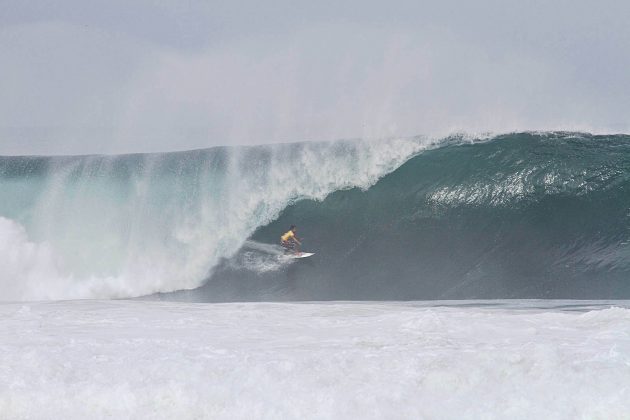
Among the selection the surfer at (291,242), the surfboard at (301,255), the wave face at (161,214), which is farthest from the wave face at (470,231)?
the wave face at (161,214)

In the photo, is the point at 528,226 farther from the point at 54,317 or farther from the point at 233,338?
the point at 54,317

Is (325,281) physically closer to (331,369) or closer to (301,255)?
(301,255)

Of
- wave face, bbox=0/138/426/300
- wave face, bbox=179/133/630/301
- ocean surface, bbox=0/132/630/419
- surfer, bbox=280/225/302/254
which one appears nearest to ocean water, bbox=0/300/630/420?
ocean surface, bbox=0/132/630/419

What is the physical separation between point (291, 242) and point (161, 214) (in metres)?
3.98

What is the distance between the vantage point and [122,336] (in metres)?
8.27

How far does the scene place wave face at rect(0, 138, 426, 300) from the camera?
51.3ft

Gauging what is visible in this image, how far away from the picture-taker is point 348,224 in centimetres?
1573

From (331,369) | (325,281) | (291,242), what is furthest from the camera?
(291,242)

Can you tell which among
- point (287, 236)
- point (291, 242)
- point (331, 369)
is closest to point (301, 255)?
point (291, 242)

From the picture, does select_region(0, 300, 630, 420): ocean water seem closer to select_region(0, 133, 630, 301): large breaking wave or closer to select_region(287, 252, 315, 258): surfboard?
select_region(0, 133, 630, 301): large breaking wave

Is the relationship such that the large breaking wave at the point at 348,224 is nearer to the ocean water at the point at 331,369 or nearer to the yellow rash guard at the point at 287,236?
the yellow rash guard at the point at 287,236

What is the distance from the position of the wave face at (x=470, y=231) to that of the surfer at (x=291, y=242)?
1.25 feet

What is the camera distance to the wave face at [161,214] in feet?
51.3

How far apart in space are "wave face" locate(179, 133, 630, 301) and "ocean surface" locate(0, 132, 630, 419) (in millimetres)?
48
